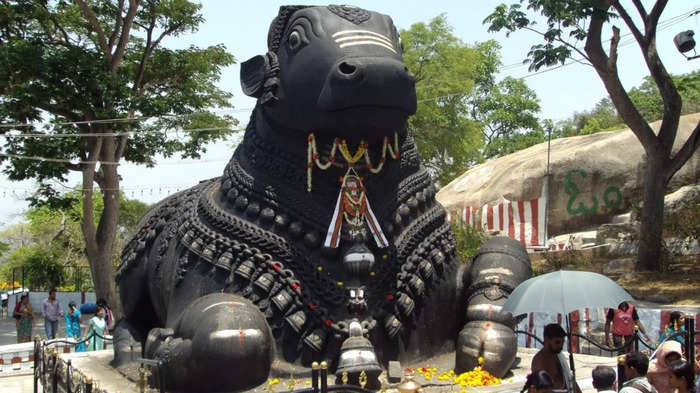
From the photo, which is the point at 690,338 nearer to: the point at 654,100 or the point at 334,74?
the point at 334,74

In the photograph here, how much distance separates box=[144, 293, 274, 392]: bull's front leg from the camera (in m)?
5.18

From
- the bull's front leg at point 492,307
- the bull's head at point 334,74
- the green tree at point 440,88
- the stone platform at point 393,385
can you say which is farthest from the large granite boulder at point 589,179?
the bull's head at point 334,74

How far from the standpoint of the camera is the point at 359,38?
19.3 ft

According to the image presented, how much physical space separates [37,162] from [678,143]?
17.3m

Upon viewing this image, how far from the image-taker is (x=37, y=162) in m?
16.9

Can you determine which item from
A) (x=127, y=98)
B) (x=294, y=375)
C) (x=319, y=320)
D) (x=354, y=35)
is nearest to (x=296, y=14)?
(x=354, y=35)

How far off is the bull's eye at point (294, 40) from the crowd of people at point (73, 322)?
14.6 feet

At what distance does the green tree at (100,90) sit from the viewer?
54.4ft

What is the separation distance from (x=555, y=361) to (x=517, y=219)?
18192 mm

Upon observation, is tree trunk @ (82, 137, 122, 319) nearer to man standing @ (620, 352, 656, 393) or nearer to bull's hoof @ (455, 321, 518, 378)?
bull's hoof @ (455, 321, 518, 378)

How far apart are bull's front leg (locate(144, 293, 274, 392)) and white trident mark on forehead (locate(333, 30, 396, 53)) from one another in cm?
209

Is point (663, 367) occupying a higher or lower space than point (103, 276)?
lower

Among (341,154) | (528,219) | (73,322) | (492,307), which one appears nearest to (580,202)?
(528,219)

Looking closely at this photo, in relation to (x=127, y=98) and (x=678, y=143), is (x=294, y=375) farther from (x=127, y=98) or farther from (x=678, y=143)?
(x=678, y=143)
